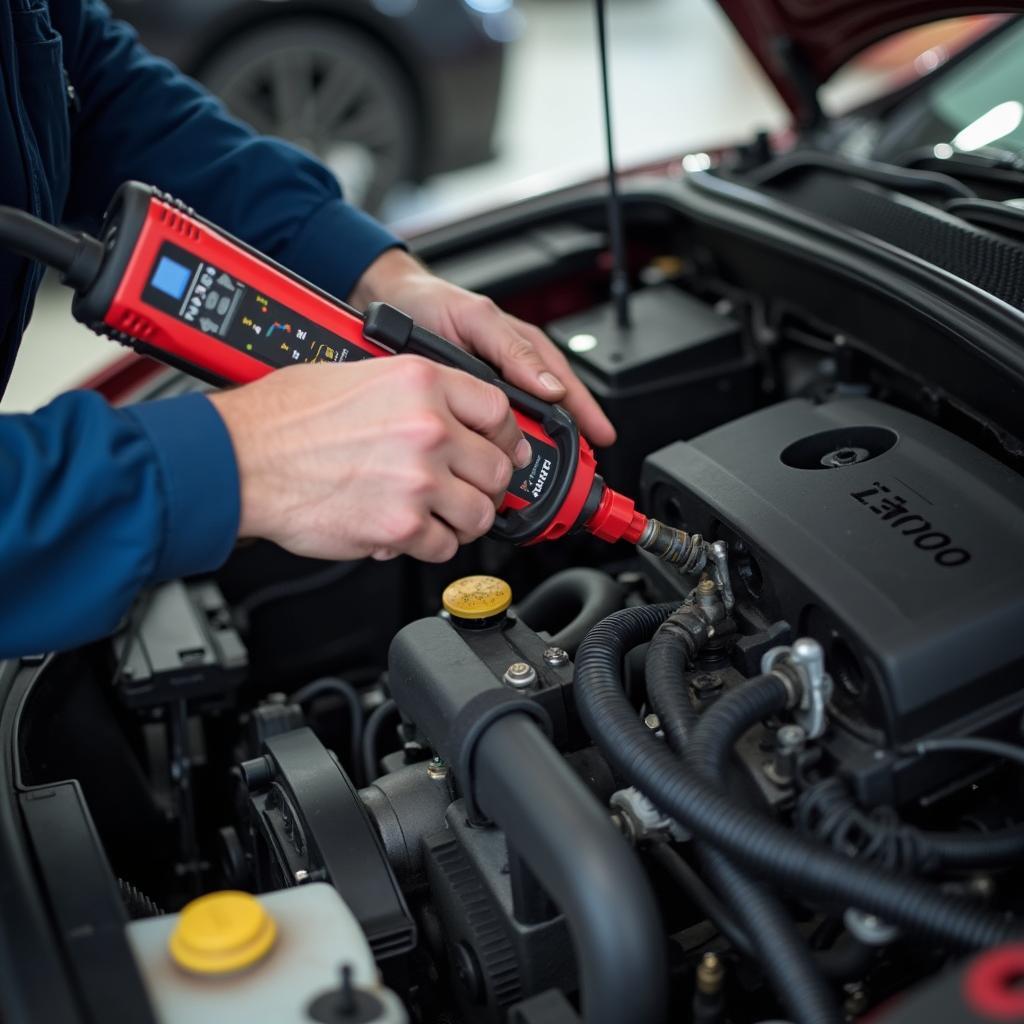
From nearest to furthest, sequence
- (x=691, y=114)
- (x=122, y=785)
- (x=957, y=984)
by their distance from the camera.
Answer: (x=957, y=984)
(x=122, y=785)
(x=691, y=114)

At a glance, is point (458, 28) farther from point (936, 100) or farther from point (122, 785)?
point (122, 785)

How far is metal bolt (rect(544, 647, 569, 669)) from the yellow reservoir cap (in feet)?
0.22

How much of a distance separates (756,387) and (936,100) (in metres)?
0.61

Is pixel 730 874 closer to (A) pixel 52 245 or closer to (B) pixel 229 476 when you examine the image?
(B) pixel 229 476

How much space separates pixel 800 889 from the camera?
80cm

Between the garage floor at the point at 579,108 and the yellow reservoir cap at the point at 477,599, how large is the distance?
255cm

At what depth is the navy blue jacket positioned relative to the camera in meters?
0.83

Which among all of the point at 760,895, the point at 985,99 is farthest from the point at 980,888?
the point at 985,99

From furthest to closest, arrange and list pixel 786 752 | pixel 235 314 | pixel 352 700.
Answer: pixel 352 700 → pixel 235 314 → pixel 786 752

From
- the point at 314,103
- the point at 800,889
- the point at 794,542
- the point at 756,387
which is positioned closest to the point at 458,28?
the point at 314,103

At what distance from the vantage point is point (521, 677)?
3.20 feet

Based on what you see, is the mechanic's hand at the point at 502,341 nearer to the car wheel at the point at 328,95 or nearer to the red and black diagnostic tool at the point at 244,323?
the red and black diagnostic tool at the point at 244,323

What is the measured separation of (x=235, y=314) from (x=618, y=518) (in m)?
0.35

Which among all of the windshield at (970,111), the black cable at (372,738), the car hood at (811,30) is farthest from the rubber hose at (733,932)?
the car hood at (811,30)
